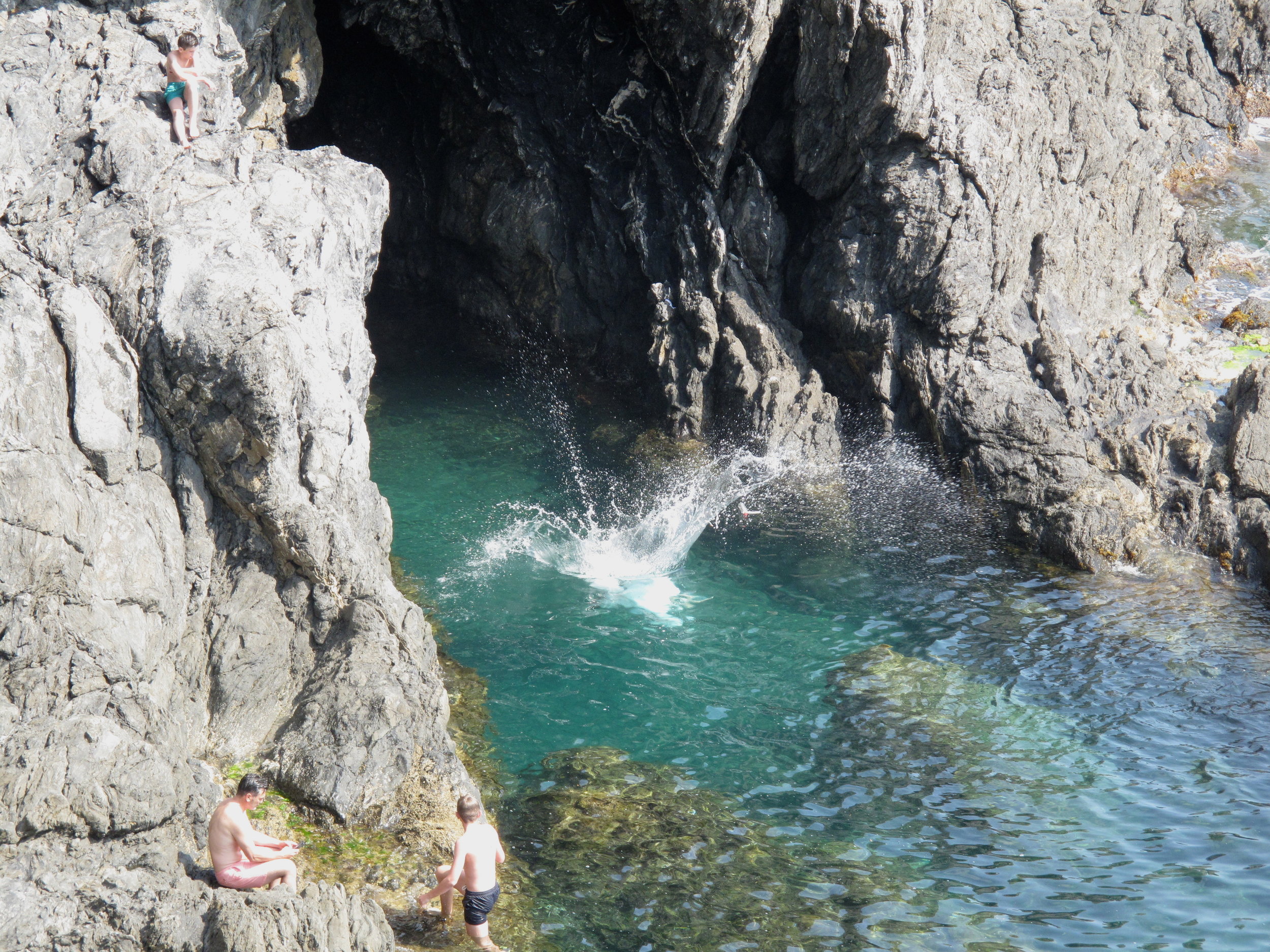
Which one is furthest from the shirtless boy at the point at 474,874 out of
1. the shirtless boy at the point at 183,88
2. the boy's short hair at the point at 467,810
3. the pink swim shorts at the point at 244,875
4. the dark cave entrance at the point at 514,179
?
the dark cave entrance at the point at 514,179

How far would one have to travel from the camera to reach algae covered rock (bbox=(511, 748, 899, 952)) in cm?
954

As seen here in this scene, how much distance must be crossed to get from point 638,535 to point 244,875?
33.0 feet

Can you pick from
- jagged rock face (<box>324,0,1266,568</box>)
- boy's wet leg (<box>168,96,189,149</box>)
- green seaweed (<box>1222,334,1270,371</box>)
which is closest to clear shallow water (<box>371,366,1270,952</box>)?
jagged rock face (<box>324,0,1266,568</box>)

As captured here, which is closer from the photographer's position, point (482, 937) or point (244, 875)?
point (244, 875)

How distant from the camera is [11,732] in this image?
8.32 m

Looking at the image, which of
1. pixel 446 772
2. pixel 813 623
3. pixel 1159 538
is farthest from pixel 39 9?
pixel 1159 538

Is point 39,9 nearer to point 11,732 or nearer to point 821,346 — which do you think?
point 11,732

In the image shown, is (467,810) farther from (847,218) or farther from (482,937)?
(847,218)

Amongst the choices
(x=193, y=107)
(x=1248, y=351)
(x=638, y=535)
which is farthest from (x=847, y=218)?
(x=193, y=107)

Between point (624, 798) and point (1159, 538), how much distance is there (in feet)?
35.1

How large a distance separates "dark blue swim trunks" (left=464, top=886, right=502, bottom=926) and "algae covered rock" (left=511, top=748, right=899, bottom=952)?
2.77ft

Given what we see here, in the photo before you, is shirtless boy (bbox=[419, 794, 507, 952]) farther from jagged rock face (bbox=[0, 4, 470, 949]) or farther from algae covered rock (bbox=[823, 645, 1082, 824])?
algae covered rock (bbox=[823, 645, 1082, 824])

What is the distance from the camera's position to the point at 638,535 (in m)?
17.8

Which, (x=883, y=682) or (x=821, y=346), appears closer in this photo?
(x=883, y=682)
